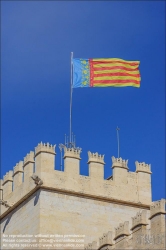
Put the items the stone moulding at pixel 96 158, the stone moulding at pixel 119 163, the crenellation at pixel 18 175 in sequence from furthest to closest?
the crenellation at pixel 18 175 → the stone moulding at pixel 119 163 → the stone moulding at pixel 96 158

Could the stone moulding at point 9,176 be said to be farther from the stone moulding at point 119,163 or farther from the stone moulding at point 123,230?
the stone moulding at point 123,230

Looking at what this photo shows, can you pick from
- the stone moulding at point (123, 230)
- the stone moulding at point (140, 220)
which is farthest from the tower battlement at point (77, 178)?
the stone moulding at point (140, 220)

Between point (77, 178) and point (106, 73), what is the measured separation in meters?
6.54

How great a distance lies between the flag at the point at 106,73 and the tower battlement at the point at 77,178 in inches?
165

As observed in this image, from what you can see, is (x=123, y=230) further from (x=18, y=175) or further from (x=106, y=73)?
(x=106, y=73)

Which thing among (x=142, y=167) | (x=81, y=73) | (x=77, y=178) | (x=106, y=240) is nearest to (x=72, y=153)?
(x=77, y=178)

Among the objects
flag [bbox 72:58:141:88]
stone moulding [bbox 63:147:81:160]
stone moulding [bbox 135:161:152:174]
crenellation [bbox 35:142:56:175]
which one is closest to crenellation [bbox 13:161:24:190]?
crenellation [bbox 35:142:56:175]

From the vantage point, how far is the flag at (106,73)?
157 feet

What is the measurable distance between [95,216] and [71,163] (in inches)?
115

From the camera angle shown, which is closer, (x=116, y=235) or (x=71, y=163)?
(x=116, y=235)

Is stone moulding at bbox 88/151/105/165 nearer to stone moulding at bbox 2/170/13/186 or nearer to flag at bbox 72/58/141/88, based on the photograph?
flag at bbox 72/58/141/88

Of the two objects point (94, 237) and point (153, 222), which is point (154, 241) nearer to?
point (153, 222)

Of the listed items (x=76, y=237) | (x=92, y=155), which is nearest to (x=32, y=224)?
(x=76, y=237)

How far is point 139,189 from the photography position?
46.3m
